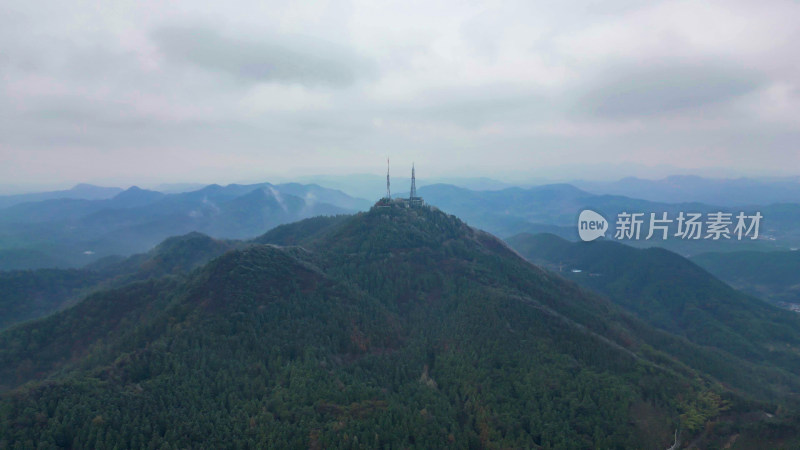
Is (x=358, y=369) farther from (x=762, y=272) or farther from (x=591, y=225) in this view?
(x=762, y=272)

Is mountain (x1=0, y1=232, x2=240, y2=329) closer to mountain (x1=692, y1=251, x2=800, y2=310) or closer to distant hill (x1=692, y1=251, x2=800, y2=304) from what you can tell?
mountain (x1=692, y1=251, x2=800, y2=310)

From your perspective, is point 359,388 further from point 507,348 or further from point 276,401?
point 507,348

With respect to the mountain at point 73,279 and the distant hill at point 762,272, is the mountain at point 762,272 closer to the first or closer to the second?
the distant hill at point 762,272

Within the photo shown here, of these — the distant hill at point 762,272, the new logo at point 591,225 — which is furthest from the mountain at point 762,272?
the new logo at point 591,225

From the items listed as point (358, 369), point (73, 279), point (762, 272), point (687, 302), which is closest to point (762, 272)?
point (762, 272)

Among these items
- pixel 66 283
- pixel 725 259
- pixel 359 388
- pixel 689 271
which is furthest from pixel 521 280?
pixel 725 259

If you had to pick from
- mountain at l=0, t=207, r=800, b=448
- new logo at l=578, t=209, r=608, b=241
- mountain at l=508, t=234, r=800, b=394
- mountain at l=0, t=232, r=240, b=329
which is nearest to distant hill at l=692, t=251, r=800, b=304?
mountain at l=508, t=234, r=800, b=394
